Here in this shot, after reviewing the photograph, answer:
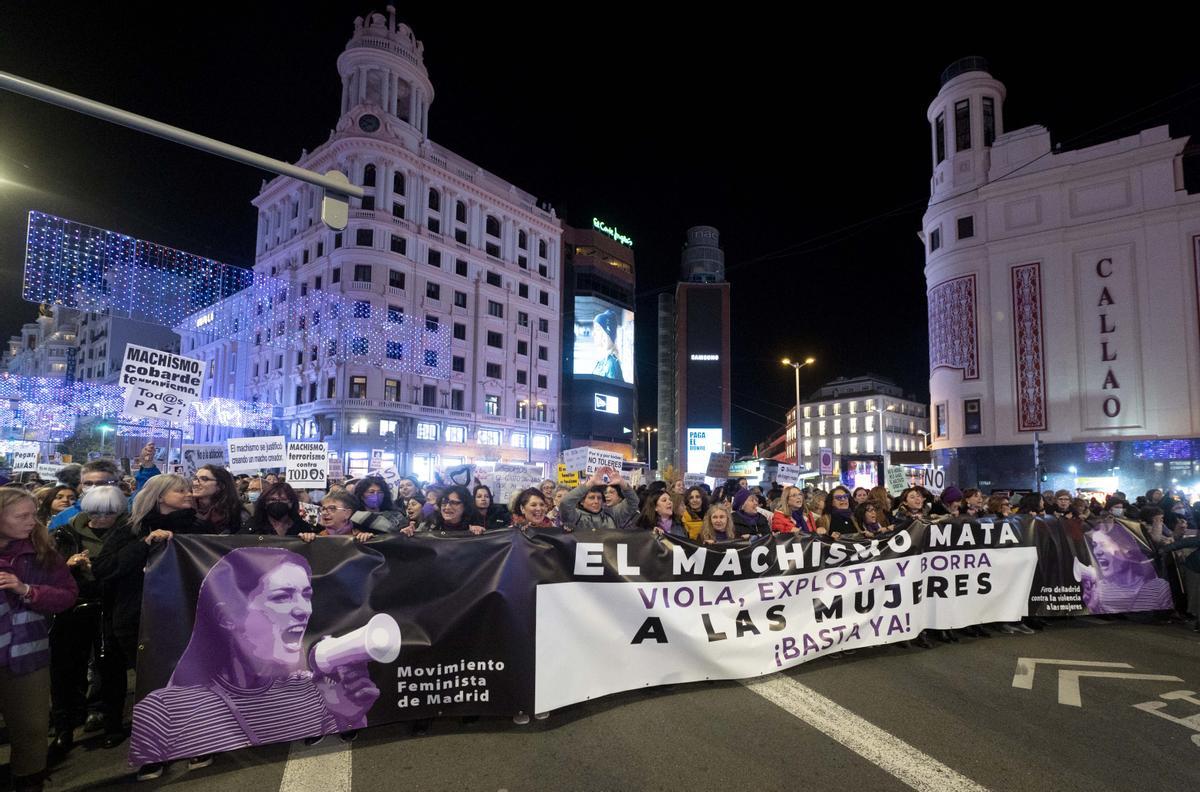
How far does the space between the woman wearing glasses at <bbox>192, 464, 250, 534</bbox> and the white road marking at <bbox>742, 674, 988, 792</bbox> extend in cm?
451

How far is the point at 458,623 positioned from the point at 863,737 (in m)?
2.93

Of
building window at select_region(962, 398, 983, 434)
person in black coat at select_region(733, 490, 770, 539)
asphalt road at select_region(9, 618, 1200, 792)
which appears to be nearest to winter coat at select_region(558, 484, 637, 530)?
person in black coat at select_region(733, 490, 770, 539)

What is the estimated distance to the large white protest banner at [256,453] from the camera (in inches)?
369

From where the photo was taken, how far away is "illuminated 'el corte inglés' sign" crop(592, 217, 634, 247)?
223 feet

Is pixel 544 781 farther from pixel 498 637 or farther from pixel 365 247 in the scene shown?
pixel 365 247

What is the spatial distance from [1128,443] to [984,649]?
1403 inches

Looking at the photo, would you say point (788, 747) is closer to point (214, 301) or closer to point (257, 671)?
point (257, 671)

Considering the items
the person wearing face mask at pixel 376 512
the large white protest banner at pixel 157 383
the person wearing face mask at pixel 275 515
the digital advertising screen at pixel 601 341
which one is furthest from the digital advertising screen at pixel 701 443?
the person wearing face mask at pixel 275 515

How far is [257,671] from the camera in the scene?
4.36 m

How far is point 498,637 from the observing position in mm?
4891

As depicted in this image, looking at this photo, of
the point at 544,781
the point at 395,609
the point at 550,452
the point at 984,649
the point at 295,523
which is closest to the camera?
the point at 544,781

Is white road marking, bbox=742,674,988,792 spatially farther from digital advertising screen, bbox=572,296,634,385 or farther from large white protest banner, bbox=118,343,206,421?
digital advertising screen, bbox=572,296,634,385

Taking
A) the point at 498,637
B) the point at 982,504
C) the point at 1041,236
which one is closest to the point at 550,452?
the point at 1041,236

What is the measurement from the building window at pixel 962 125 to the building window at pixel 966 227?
15.4 ft
